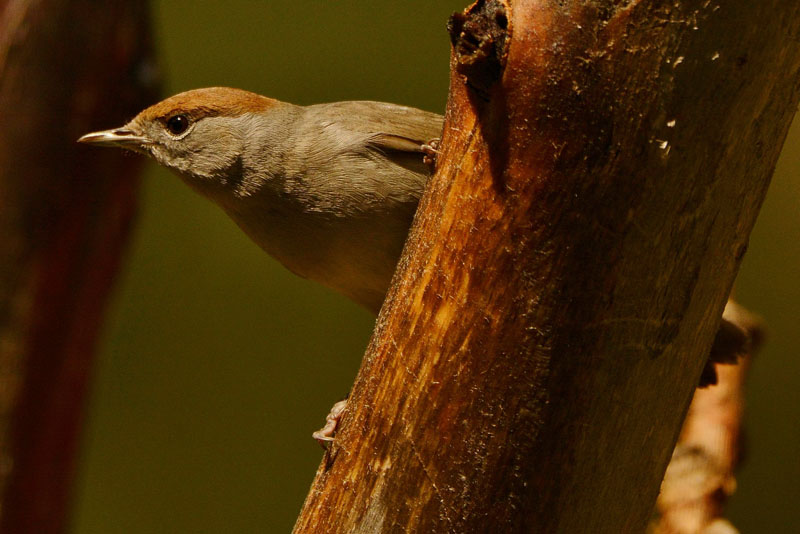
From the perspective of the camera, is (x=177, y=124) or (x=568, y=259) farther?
(x=177, y=124)

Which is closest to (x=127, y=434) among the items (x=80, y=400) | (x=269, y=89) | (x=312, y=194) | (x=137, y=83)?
(x=80, y=400)

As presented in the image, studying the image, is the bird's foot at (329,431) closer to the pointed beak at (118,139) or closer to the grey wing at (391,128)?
the grey wing at (391,128)

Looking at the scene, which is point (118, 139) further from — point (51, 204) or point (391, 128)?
point (391, 128)

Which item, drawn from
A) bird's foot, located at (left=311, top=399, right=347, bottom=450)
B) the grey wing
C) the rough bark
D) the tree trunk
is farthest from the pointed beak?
the tree trunk

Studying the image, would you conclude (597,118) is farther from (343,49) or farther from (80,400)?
(343,49)

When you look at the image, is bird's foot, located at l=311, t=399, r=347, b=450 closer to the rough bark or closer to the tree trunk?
the tree trunk

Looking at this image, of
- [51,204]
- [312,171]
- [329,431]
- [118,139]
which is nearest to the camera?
[329,431]

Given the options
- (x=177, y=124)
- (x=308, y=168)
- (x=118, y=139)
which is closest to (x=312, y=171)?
(x=308, y=168)
